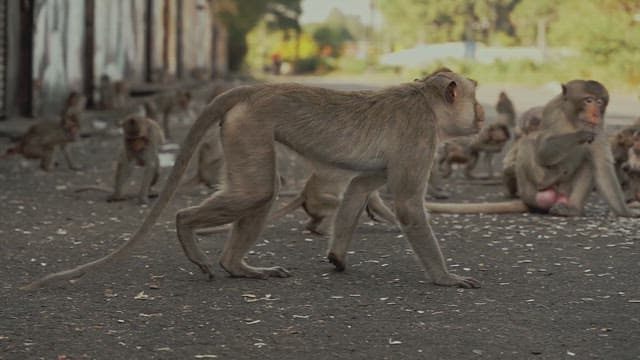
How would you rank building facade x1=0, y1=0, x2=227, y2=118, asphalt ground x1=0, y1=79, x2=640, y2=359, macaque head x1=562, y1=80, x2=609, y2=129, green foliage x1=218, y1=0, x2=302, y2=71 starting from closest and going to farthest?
asphalt ground x1=0, y1=79, x2=640, y2=359 → macaque head x1=562, y1=80, x2=609, y2=129 → building facade x1=0, y1=0, x2=227, y2=118 → green foliage x1=218, y1=0, x2=302, y2=71

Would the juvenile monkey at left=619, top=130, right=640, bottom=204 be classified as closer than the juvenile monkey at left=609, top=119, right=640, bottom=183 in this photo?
Yes

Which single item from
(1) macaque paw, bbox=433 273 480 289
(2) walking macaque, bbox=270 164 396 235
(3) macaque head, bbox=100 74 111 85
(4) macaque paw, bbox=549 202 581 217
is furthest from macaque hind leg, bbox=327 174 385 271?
(3) macaque head, bbox=100 74 111 85

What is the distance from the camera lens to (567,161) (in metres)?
8.36

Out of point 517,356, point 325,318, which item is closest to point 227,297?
point 325,318

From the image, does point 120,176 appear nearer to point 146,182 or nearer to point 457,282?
point 146,182

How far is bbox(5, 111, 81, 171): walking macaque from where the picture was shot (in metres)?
11.4

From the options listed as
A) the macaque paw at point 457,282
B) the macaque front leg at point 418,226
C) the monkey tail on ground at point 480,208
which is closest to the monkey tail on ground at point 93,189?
the monkey tail on ground at point 480,208

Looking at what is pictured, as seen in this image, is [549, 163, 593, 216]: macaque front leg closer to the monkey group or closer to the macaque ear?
the monkey group

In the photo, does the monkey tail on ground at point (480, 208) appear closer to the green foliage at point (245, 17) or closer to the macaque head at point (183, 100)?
the macaque head at point (183, 100)

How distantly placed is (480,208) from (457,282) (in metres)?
2.97

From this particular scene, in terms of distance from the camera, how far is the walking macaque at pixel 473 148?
11.5 meters

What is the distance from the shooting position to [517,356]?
445 centimetres

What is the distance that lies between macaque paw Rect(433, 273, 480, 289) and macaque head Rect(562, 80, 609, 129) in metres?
2.54

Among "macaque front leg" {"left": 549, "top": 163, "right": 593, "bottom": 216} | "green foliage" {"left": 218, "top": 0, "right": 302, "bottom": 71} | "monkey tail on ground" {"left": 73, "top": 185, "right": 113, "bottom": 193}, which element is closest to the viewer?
"macaque front leg" {"left": 549, "top": 163, "right": 593, "bottom": 216}
